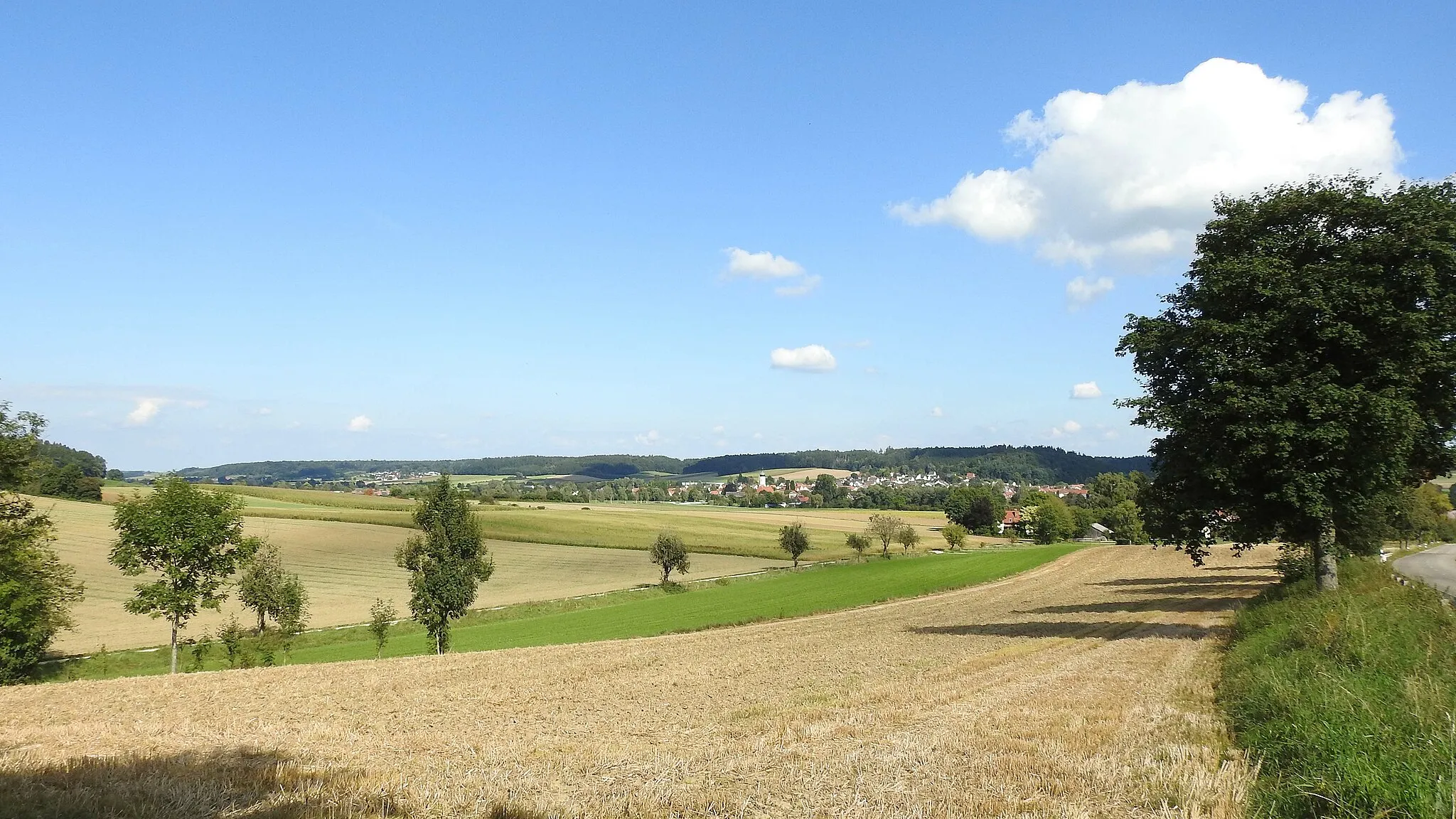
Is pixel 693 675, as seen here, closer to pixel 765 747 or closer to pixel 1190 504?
pixel 765 747

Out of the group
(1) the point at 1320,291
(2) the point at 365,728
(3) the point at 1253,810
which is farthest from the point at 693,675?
(1) the point at 1320,291

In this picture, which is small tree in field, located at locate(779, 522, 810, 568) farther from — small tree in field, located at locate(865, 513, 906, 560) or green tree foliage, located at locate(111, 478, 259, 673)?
green tree foliage, located at locate(111, 478, 259, 673)

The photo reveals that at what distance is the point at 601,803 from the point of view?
8367 mm

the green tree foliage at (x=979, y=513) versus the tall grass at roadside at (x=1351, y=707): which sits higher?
the tall grass at roadside at (x=1351, y=707)

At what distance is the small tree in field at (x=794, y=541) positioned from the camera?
95.2 metres

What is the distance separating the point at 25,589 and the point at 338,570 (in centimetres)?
5003

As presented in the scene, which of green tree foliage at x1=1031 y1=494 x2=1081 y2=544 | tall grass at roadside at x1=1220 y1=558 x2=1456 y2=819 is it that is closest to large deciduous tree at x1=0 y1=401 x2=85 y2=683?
tall grass at roadside at x1=1220 y1=558 x2=1456 y2=819

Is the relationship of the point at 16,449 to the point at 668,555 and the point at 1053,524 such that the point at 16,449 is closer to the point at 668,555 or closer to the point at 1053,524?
the point at 668,555

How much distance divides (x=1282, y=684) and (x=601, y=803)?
10108 mm

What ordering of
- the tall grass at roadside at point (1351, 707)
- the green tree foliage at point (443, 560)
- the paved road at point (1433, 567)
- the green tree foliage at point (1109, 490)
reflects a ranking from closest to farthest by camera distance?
the tall grass at roadside at point (1351, 707), the green tree foliage at point (443, 560), the paved road at point (1433, 567), the green tree foliage at point (1109, 490)

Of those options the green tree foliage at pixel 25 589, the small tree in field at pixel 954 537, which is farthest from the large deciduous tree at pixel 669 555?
the green tree foliage at pixel 25 589

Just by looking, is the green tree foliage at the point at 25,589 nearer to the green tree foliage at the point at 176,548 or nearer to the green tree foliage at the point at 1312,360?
the green tree foliage at the point at 176,548

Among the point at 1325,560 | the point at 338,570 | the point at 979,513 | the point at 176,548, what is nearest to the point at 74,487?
the point at 338,570

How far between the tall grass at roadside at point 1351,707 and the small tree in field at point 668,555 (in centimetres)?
6400
